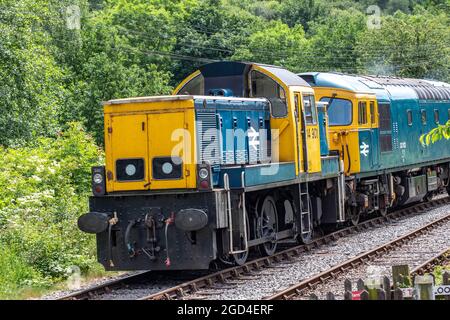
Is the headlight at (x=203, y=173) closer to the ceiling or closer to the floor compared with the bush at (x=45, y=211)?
closer to the ceiling

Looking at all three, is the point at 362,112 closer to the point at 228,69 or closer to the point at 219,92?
the point at 228,69

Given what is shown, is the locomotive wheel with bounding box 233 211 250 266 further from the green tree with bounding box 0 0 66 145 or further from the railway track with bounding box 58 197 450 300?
the green tree with bounding box 0 0 66 145

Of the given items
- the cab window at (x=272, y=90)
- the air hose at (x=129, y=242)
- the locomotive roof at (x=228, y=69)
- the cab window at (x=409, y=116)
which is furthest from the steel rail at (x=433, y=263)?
the cab window at (x=409, y=116)

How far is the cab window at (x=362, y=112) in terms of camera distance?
21469 millimetres

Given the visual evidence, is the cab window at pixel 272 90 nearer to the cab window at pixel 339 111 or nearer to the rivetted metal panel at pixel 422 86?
the cab window at pixel 339 111

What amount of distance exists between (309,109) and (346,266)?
4.15 metres

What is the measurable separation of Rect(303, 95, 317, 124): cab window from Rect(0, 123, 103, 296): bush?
17.0 ft

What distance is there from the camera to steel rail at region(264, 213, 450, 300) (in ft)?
40.4

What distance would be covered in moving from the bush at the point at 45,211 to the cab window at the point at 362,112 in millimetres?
7264

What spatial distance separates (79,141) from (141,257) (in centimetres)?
1040

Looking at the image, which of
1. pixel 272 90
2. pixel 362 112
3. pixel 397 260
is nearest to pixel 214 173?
pixel 272 90

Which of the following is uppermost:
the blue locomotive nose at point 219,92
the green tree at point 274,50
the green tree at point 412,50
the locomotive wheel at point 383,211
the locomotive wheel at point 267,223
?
the green tree at point 274,50

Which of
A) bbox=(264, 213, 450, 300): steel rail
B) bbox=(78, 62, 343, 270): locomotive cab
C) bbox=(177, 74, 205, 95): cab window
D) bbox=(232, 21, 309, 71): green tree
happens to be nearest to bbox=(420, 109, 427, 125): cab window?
bbox=(264, 213, 450, 300): steel rail

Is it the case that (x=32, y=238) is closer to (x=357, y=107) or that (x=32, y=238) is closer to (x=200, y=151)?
(x=200, y=151)
